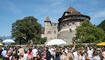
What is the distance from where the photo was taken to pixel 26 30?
4788cm

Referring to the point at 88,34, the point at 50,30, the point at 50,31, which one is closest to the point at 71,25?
the point at 88,34

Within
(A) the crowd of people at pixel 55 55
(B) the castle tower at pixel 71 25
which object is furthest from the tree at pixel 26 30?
(A) the crowd of people at pixel 55 55

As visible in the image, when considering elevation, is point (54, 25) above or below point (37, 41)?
above

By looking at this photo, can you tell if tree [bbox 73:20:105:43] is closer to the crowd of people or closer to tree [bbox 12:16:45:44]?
tree [bbox 12:16:45:44]

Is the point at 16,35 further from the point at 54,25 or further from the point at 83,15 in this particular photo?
the point at 83,15

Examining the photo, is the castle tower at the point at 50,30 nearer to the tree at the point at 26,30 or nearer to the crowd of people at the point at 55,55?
the tree at the point at 26,30

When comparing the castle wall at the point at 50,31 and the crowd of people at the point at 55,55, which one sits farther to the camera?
the castle wall at the point at 50,31

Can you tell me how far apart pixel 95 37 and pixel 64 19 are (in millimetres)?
18620

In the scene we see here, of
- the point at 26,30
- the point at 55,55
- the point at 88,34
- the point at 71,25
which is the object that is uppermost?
the point at 71,25

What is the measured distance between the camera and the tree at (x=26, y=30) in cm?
4722

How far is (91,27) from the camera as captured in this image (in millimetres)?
34625

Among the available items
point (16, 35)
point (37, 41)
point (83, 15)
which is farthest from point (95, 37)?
point (16, 35)

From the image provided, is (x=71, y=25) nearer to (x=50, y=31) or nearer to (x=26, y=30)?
(x=26, y=30)

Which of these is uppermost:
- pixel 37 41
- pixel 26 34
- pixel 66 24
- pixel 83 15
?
pixel 83 15
